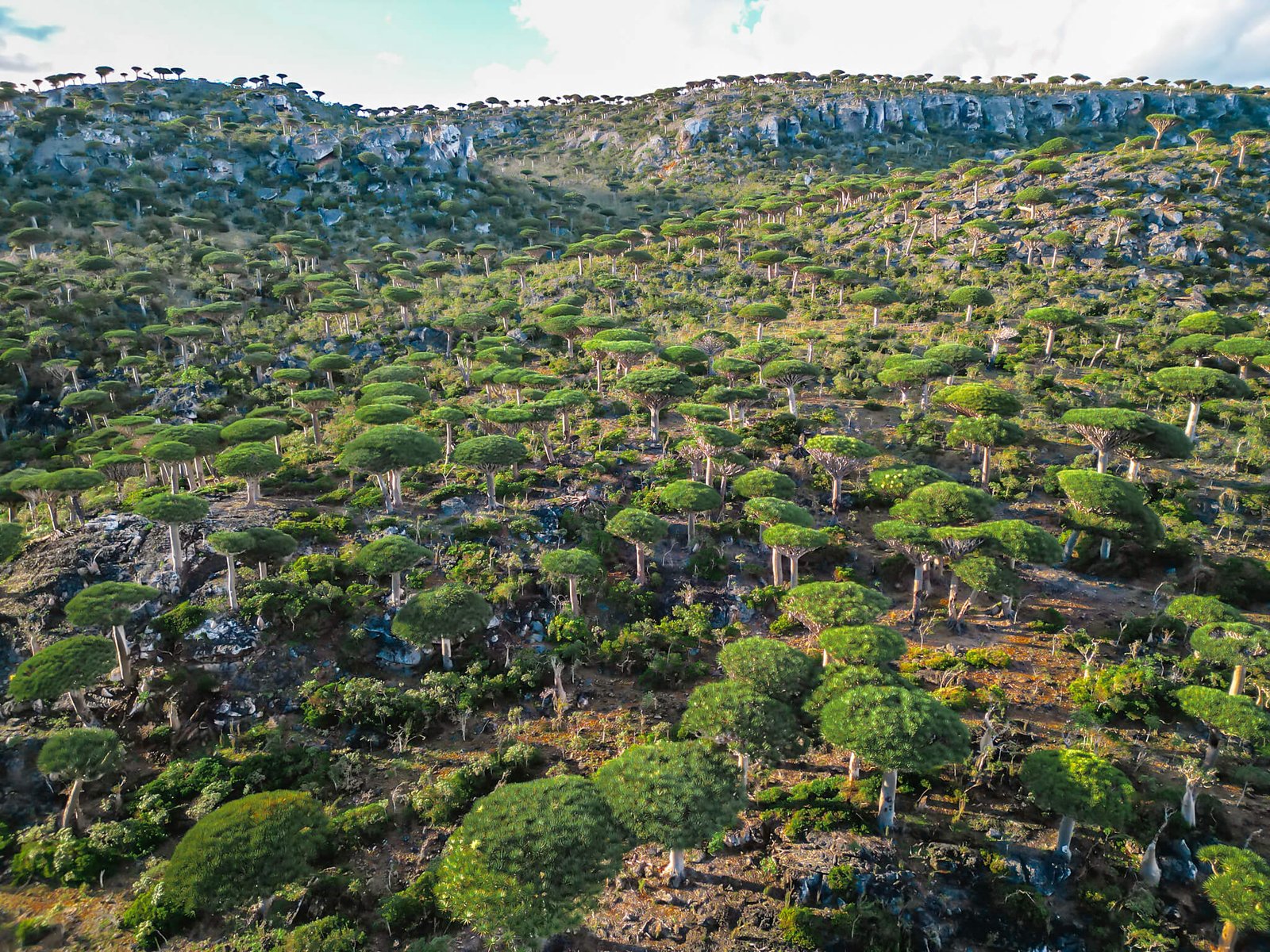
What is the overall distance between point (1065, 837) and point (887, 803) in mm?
5234

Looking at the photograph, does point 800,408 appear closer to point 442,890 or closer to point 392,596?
point 392,596

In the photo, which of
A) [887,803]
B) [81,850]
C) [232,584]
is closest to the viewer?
[81,850]

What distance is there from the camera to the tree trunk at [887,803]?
813 inches

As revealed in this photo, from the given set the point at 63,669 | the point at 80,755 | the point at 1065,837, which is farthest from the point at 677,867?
the point at 63,669

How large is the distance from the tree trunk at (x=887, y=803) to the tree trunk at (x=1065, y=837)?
485 centimetres

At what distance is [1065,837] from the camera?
770 inches

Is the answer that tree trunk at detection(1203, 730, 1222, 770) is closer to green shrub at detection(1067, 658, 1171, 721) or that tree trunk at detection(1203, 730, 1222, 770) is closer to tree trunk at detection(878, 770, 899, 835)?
green shrub at detection(1067, 658, 1171, 721)

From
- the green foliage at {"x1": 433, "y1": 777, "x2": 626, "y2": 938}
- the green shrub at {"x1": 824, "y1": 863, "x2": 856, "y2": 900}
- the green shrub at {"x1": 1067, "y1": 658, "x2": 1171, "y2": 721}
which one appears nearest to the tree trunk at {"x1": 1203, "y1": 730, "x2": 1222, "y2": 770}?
the green shrub at {"x1": 1067, "y1": 658, "x2": 1171, "y2": 721}

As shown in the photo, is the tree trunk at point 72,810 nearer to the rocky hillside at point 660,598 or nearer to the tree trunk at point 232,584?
the rocky hillside at point 660,598

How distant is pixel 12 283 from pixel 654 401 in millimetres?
75230

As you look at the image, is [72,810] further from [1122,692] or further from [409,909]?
[1122,692]

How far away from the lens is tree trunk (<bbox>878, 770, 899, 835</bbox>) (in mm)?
20641

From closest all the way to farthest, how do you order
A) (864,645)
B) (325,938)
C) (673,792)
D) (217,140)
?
(325,938), (673,792), (864,645), (217,140)

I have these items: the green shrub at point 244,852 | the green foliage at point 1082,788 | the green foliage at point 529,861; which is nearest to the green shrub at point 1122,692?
the green foliage at point 1082,788
